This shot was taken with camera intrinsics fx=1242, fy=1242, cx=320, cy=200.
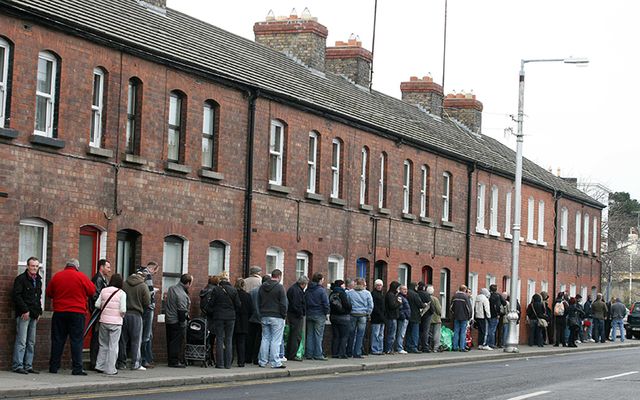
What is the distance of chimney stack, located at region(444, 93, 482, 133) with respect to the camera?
51.9 meters

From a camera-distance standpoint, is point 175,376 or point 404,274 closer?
point 175,376

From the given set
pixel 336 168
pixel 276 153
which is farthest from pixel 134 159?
pixel 336 168

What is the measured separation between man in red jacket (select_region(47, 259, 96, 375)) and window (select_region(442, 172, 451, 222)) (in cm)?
2290

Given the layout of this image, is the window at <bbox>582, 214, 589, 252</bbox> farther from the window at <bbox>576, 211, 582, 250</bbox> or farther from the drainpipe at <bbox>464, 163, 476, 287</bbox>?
the drainpipe at <bbox>464, 163, 476, 287</bbox>

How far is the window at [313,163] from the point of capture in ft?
107

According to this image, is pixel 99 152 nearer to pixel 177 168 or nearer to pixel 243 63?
pixel 177 168

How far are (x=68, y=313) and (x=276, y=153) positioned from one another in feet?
35.1

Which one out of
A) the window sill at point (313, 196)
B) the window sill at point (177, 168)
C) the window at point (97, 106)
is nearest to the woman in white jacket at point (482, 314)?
the window sill at point (313, 196)

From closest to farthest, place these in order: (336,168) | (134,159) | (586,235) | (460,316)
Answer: (134,159)
(336,168)
(460,316)
(586,235)

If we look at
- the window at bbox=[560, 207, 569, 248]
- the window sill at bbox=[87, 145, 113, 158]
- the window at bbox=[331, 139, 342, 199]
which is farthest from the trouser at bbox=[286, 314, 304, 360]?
the window at bbox=[560, 207, 569, 248]

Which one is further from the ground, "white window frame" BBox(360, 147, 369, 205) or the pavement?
"white window frame" BBox(360, 147, 369, 205)

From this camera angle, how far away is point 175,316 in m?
24.4

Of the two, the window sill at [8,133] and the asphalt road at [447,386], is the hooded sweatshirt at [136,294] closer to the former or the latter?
the asphalt road at [447,386]

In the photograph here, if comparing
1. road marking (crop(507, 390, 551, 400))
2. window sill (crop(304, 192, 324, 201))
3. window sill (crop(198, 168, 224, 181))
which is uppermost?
window sill (crop(198, 168, 224, 181))
